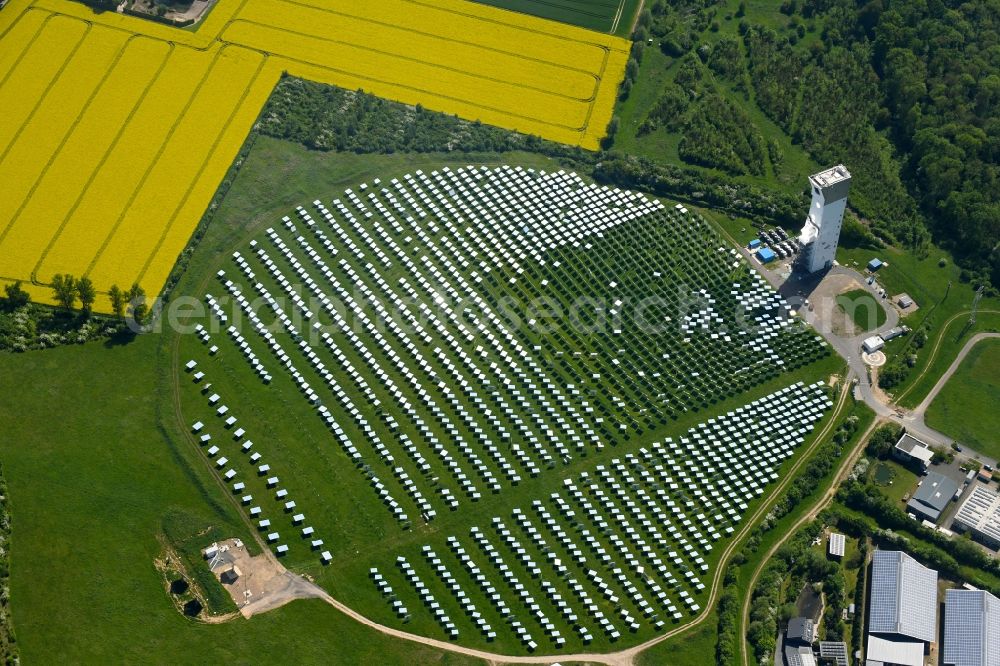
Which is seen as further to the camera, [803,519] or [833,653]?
[803,519]

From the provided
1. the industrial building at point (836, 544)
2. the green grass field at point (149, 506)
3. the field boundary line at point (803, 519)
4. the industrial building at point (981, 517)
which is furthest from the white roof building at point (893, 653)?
the green grass field at point (149, 506)

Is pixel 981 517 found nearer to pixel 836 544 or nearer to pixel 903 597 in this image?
pixel 903 597

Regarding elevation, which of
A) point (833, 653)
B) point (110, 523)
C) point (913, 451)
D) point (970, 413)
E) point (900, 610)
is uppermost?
point (970, 413)

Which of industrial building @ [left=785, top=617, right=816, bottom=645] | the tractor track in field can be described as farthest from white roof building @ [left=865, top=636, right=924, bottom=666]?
the tractor track in field

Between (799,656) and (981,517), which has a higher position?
(981,517)

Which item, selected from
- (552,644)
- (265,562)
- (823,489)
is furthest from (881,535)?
(265,562)

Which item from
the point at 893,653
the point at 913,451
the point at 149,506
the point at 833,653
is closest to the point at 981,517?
the point at 913,451

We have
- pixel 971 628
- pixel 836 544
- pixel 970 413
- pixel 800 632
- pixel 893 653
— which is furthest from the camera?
pixel 970 413

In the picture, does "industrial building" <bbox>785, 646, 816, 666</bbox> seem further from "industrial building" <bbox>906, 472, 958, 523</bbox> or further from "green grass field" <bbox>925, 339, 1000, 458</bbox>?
"green grass field" <bbox>925, 339, 1000, 458</bbox>
